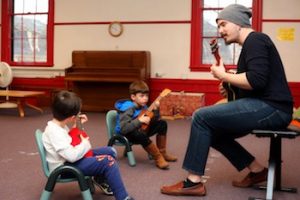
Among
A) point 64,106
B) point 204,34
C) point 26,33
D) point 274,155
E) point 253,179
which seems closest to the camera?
point 64,106

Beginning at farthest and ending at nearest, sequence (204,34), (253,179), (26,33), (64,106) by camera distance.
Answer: (26,33)
(204,34)
(253,179)
(64,106)

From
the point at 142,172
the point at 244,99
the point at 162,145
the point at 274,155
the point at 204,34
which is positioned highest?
the point at 204,34

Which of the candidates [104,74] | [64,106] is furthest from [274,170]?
[104,74]

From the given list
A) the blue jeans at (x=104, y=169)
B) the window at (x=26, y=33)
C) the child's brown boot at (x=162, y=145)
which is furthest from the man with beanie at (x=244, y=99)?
the window at (x=26, y=33)

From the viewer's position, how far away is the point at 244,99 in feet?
8.11

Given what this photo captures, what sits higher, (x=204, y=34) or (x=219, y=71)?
(x=204, y=34)

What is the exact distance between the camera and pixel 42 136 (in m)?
2.25

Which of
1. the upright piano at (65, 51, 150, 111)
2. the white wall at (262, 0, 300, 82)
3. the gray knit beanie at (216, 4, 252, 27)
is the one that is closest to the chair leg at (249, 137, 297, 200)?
the gray knit beanie at (216, 4, 252, 27)

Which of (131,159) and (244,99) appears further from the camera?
(131,159)

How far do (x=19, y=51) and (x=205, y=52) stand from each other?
A: 145 inches

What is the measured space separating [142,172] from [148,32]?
4.29 m

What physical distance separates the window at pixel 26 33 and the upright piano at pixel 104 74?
86 centimetres

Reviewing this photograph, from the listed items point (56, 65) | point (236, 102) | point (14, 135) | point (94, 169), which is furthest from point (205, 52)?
point (94, 169)

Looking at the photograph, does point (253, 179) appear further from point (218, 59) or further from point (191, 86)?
point (191, 86)
